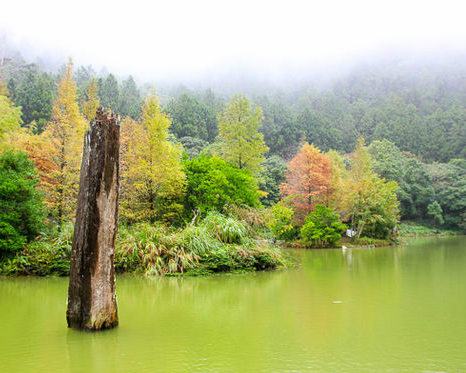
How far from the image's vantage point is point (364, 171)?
24.1 meters

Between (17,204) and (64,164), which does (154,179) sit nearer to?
(64,164)

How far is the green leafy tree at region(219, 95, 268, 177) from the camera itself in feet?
58.3

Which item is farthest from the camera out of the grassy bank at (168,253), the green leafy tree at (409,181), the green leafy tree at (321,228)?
the green leafy tree at (409,181)

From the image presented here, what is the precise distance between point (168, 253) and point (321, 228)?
35.4 feet

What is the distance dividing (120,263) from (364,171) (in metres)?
18.2

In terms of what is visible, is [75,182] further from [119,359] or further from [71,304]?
[119,359]

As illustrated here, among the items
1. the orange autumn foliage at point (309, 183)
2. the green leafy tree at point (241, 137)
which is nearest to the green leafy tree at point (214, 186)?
the green leafy tree at point (241, 137)

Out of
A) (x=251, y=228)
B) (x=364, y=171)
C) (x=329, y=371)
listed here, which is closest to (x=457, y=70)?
(x=364, y=171)

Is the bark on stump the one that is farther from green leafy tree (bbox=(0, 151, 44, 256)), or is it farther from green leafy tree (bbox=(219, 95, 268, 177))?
green leafy tree (bbox=(219, 95, 268, 177))

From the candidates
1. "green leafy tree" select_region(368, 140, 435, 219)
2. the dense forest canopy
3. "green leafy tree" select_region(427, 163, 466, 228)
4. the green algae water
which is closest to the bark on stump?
the green algae water

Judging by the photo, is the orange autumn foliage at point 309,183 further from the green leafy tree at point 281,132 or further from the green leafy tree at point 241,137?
the green leafy tree at point 281,132

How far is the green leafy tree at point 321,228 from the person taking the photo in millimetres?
18812

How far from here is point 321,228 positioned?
19.0 metres

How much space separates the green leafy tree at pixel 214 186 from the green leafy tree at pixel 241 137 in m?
3.76
